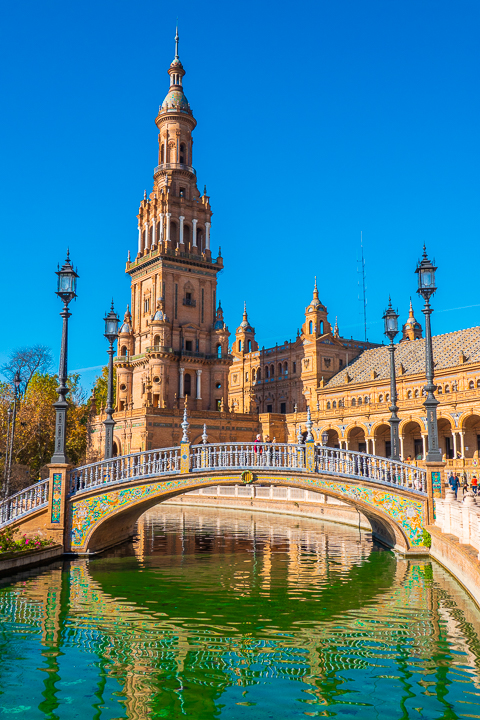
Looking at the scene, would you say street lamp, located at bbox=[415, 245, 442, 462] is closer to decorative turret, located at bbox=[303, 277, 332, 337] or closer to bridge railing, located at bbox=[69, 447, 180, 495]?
bridge railing, located at bbox=[69, 447, 180, 495]

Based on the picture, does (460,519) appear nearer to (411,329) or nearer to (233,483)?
(233,483)

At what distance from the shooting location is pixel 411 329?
245ft

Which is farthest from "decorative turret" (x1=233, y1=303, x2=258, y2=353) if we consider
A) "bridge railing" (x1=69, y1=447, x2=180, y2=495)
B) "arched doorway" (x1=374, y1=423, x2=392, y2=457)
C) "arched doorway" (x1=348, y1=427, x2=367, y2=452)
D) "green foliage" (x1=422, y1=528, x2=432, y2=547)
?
"green foliage" (x1=422, y1=528, x2=432, y2=547)

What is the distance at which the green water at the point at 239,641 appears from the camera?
340 inches

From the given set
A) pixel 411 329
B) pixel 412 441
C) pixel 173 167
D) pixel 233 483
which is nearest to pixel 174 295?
pixel 173 167

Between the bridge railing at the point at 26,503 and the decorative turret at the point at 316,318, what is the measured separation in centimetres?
5032

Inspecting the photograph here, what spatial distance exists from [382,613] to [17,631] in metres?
7.37

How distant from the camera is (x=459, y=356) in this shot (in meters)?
52.4

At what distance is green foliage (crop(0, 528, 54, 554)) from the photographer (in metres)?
17.5

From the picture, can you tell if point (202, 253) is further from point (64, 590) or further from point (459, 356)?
point (64, 590)

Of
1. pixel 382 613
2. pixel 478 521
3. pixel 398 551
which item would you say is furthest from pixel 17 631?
pixel 398 551

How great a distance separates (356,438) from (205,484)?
41566mm

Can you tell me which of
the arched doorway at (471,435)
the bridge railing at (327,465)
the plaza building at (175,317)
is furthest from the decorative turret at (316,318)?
the bridge railing at (327,465)

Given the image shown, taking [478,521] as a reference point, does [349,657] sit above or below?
below
